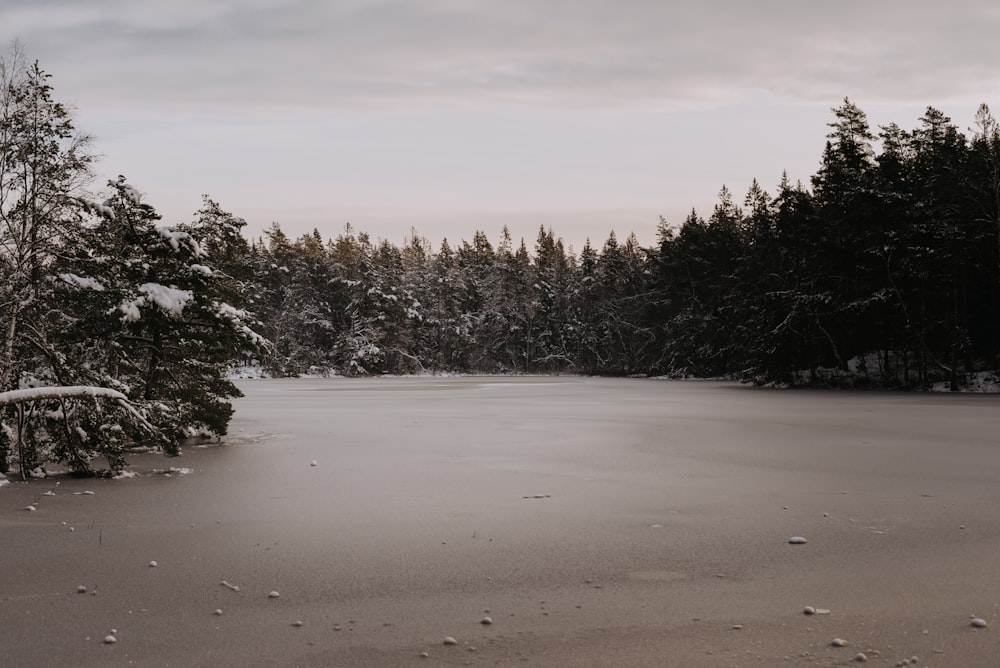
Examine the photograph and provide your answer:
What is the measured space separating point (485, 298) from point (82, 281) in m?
93.3

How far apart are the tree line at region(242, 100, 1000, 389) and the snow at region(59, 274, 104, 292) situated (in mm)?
7355

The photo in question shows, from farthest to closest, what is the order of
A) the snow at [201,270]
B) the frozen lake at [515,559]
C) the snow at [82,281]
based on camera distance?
the snow at [201,270] < the snow at [82,281] < the frozen lake at [515,559]

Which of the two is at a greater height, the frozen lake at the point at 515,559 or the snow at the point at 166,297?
the snow at the point at 166,297

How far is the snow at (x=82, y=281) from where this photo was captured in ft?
40.3

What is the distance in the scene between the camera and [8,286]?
1155 centimetres

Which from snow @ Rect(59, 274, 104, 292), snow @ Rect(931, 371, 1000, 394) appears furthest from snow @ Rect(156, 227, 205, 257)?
snow @ Rect(931, 371, 1000, 394)

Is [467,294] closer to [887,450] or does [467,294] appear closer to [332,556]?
[887,450]

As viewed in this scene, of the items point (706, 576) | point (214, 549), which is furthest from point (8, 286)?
point (706, 576)

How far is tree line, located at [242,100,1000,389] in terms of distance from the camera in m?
38.6

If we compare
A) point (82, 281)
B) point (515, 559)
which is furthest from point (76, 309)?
point (515, 559)

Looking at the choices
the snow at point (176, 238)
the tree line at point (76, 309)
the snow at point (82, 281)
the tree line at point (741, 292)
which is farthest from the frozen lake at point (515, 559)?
the tree line at point (741, 292)

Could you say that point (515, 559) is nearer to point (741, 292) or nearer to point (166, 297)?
point (166, 297)

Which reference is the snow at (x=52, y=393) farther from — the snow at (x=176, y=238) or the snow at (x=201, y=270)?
the snow at (x=176, y=238)

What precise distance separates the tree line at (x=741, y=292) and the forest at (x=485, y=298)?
7.2 inches
